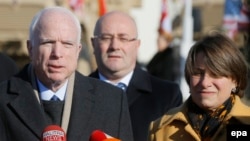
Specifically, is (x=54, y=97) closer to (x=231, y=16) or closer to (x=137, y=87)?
(x=137, y=87)

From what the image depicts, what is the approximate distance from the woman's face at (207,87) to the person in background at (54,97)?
0.60m

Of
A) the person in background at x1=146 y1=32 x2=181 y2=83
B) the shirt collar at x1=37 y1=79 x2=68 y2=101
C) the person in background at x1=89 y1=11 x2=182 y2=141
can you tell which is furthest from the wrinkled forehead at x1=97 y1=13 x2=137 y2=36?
the person in background at x1=146 y1=32 x2=181 y2=83

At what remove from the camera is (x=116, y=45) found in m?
8.31

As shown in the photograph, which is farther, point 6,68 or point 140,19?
point 140,19

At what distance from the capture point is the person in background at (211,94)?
19.6ft

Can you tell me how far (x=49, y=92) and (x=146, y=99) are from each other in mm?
1900

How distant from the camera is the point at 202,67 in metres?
6.03

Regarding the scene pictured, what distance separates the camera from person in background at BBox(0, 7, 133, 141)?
247 inches

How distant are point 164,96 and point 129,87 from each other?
296 millimetres

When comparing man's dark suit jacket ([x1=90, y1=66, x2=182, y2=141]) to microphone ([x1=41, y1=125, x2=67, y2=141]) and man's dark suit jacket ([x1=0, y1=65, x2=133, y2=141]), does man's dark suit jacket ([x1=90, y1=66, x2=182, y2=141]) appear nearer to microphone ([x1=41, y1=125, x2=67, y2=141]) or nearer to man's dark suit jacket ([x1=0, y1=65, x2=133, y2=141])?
man's dark suit jacket ([x1=0, y1=65, x2=133, y2=141])

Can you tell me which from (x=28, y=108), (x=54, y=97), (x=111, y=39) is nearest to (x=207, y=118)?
(x=54, y=97)

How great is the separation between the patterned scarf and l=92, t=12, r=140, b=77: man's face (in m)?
2.18

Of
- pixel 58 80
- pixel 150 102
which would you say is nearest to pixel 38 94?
pixel 58 80

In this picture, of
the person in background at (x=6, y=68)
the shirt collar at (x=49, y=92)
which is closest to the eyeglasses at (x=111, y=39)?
the person in background at (x=6, y=68)
